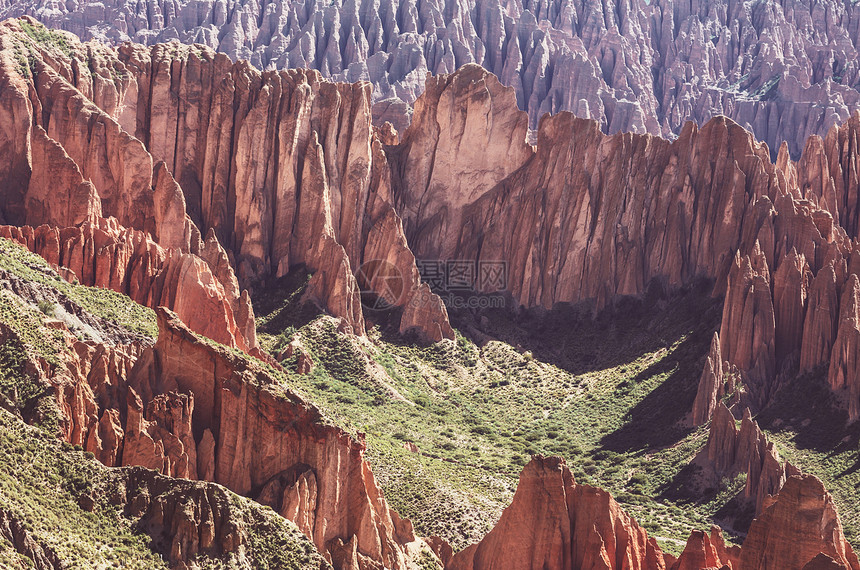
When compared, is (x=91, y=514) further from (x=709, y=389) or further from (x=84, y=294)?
(x=709, y=389)

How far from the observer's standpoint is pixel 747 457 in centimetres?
10031

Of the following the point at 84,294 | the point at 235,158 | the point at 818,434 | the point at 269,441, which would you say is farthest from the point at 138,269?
the point at 818,434

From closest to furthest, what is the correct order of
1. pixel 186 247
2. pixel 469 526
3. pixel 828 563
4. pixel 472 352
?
pixel 828 563
pixel 469 526
pixel 186 247
pixel 472 352

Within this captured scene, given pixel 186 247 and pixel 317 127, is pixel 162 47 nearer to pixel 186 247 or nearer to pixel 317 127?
pixel 317 127

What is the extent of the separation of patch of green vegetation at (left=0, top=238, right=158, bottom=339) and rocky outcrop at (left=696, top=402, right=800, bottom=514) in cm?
3884

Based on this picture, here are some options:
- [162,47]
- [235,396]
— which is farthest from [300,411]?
[162,47]

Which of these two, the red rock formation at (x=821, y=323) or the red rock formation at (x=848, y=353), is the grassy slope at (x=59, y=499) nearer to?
the red rock formation at (x=848, y=353)

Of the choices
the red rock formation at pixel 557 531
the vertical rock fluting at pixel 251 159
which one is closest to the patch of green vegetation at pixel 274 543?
the red rock formation at pixel 557 531

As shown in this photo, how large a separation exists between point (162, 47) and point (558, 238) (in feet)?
131

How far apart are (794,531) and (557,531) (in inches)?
433

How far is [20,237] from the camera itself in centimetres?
9712

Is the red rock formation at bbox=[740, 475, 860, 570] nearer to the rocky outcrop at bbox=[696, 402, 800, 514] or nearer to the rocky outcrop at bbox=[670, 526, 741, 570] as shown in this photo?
the rocky outcrop at bbox=[670, 526, 741, 570]

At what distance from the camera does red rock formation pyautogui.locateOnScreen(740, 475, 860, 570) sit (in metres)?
62.4

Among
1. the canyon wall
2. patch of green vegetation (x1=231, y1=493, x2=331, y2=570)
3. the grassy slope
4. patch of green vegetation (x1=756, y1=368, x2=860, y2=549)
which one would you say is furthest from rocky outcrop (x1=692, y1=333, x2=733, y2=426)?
the grassy slope
